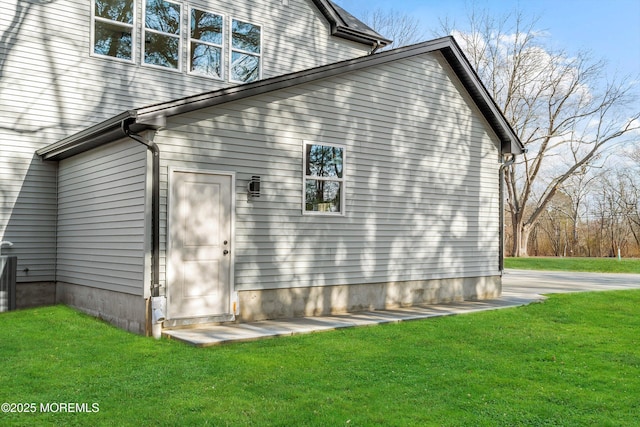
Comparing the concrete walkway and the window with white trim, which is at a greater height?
the window with white trim

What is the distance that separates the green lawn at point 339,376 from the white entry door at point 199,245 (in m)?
0.94

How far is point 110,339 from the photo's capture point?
7289mm

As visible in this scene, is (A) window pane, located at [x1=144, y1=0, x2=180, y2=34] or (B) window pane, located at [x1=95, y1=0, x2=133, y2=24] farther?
(A) window pane, located at [x1=144, y1=0, x2=180, y2=34]

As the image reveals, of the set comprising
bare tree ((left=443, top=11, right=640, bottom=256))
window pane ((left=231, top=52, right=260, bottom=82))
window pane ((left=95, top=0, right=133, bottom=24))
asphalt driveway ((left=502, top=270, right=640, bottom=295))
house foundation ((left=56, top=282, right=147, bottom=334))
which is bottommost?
asphalt driveway ((left=502, top=270, right=640, bottom=295))

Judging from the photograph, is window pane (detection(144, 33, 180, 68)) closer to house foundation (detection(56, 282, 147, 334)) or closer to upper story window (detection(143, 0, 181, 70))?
upper story window (detection(143, 0, 181, 70))

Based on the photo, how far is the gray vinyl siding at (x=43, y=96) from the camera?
10328 mm

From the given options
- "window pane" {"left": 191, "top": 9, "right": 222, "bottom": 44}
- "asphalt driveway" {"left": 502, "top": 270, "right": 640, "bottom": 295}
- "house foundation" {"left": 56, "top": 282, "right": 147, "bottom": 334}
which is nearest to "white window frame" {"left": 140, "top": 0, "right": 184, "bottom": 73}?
"window pane" {"left": 191, "top": 9, "right": 222, "bottom": 44}

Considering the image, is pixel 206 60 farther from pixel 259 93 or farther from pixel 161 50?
pixel 259 93

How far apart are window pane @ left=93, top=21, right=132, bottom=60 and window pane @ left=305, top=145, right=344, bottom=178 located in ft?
15.0

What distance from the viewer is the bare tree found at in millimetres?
32438

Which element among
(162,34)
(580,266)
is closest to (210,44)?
(162,34)

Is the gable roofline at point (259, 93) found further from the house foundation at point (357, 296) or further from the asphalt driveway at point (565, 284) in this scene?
the asphalt driveway at point (565, 284)

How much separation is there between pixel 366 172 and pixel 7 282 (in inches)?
254

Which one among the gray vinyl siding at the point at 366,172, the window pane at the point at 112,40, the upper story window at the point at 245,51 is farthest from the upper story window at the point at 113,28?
the gray vinyl siding at the point at 366,172
